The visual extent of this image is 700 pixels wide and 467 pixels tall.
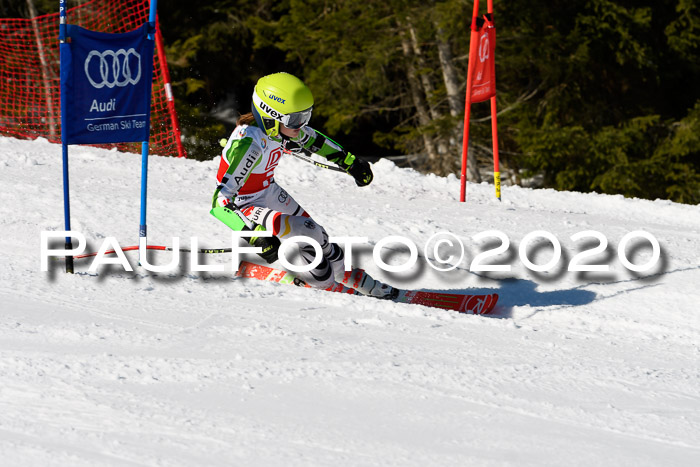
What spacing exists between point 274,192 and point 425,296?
55.8 inches

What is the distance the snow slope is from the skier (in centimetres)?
46

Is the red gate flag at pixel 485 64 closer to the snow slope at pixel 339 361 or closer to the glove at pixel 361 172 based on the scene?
the snow slope at pixel 339 361

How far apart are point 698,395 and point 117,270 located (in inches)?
156

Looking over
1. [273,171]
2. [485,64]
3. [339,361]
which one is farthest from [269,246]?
[485,64]

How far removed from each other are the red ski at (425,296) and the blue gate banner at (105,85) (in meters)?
1.36

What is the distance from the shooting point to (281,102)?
19.5 ft

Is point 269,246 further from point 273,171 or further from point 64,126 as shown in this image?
point 64,126

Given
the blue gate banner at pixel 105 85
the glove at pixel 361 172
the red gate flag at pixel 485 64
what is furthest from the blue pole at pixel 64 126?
the red gate flag at pixel 485 64

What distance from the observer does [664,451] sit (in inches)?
153

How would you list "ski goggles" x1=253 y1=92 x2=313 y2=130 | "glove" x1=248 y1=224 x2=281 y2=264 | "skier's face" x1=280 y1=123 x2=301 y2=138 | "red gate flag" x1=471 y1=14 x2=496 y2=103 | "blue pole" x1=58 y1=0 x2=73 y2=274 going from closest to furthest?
"glove" x1=248 y1=224 x2=281 y2=264 → "blue pole" x1=58 y1=0 x2=73 y2=274 → "ski goggles" x1=253 y1=92 x2=313 y2=130 → "skier's face" x1=280 y1=123 x2=301 y2=138 → "red gate flag" x1=471 y1=14 x2=496 y2=103

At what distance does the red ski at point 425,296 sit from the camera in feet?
21.7

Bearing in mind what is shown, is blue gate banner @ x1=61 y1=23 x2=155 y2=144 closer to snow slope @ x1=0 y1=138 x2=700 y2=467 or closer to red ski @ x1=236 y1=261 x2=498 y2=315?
snow slope @ x1=0 y1=138 x2=700 y2=467

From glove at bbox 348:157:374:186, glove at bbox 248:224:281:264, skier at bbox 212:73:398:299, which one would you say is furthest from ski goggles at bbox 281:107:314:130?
glove at bbox 248:224:281:264

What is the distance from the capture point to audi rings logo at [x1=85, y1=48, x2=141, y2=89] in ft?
19.2
